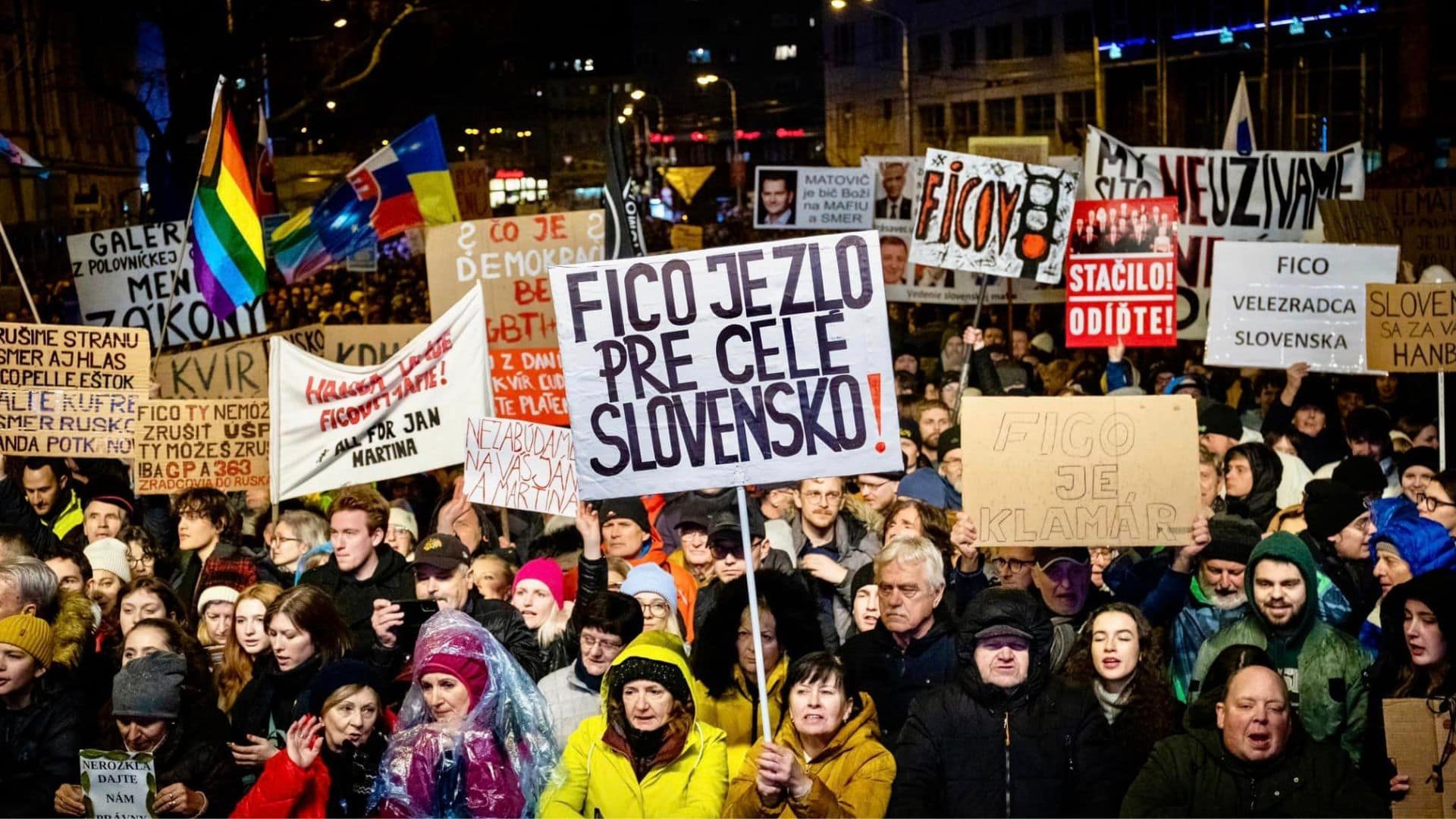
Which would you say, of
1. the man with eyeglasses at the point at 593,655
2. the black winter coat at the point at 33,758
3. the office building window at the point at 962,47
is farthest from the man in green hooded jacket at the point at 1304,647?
the office building window at the point at 962,47

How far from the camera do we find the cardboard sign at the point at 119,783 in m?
5.48

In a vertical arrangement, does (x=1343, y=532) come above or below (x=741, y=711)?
above

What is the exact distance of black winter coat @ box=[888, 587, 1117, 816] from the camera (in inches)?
196

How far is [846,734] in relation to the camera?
5.09 metres

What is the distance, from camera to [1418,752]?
4.99m

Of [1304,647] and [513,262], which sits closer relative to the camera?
[1304,647]

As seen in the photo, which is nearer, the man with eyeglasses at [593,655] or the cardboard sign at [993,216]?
the man with eyeglasses at [593,655]

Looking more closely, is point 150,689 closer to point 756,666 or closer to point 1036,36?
point 756,666

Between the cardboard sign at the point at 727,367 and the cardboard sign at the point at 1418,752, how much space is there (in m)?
1.72

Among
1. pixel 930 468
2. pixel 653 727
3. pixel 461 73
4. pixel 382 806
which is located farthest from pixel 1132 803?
pixel 461 73

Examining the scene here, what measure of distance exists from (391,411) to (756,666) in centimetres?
369

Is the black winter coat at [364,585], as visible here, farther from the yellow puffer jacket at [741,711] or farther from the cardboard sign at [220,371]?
the cardboard sign at [220,371]

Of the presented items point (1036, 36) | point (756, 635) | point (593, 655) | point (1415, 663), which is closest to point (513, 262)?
point (593, 655)

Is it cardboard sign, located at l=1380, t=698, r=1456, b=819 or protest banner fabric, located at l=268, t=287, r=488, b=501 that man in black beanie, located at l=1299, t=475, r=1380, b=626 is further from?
protest banner fabric, located at l=268, t=287, r=488, b=501
